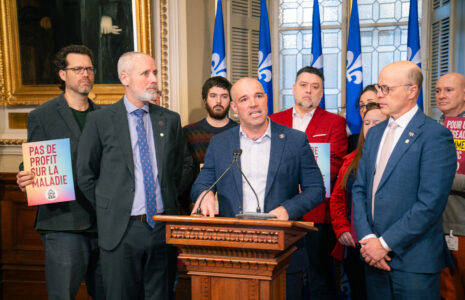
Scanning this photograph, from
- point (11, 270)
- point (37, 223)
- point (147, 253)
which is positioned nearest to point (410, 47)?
point (147, 253)

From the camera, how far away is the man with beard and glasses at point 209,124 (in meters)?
3.44

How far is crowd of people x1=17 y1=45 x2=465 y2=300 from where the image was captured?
82.3 inches

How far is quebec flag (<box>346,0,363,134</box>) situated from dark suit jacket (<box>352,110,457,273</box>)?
92.1 inches

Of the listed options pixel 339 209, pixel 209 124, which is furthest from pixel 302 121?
pixel 339 209

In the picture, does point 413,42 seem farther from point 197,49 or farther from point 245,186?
point 245,186

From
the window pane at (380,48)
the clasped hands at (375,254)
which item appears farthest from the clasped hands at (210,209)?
the window pane at (380,48)

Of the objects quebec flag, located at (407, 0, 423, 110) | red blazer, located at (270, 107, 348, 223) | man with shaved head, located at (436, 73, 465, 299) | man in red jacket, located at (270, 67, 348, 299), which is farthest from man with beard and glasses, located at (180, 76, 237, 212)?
quebec flag, located at (407, 0, 423, 110)

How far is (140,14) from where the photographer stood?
439cm

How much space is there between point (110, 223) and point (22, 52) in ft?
9.45

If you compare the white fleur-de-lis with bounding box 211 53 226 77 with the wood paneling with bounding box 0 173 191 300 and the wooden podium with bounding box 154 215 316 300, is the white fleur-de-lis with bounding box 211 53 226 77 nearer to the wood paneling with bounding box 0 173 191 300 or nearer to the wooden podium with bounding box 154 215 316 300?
the wood paneling with bounding box 0 173 191 300

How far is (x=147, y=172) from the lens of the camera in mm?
2439

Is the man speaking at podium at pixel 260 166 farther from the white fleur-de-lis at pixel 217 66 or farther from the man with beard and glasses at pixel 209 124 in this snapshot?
the white fleur-de-lis at pixel 217 66

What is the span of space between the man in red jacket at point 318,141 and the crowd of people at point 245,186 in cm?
21

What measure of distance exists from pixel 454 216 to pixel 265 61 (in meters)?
2.51
